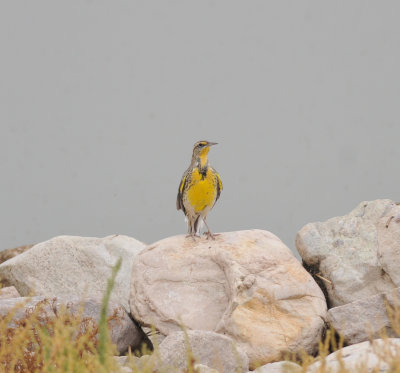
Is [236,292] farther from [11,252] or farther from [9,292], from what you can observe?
[11,252]

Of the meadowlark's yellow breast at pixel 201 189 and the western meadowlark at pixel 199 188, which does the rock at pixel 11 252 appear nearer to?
the western meadowlark at pixel 199 188

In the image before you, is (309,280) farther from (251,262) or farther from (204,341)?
(204,341)

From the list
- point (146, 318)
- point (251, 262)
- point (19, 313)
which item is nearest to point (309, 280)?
point (251, 262)

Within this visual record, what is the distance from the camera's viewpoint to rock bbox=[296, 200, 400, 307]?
35.3 ft

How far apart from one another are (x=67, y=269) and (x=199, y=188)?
4203 millimetres

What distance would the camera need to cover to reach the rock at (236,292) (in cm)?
984

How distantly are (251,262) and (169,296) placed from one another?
1.40 m

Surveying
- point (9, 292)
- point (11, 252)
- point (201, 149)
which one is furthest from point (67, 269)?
point (11, 252)

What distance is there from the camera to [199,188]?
1113 cm

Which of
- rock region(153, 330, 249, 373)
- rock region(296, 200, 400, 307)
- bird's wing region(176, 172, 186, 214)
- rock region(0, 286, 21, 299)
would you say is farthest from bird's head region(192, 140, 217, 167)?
rock region(0, 286, 21, 299)

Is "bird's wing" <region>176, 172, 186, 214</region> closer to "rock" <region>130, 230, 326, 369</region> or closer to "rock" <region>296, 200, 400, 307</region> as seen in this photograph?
"rock" <region>130, 230, 326, 369</region>

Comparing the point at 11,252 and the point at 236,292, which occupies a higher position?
the point at 236,292

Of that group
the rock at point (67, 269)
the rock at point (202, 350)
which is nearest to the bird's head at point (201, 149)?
the rock at point (67, 269)

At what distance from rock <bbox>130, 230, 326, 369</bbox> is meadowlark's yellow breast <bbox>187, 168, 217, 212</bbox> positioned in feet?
2.09
